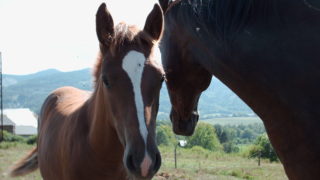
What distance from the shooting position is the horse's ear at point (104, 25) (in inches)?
109

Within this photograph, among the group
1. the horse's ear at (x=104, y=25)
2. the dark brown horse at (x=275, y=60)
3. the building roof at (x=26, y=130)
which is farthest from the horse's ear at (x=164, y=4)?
the building roof at (x=26, y=130)

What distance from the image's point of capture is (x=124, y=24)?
9.34ft

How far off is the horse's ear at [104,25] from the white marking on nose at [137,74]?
12.0 inches

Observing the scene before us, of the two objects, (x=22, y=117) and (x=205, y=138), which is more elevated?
(x=205, y=138)

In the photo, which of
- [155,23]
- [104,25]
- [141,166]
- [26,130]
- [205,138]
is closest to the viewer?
[141,166]

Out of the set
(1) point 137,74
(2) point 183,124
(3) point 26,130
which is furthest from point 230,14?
(3) point 26,130

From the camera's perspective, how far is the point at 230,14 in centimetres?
212

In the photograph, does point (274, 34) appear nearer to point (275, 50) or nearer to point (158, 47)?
point (275, 50)

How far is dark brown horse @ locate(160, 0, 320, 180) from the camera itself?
1.82m

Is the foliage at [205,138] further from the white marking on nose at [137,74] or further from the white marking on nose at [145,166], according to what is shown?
the white marking on nose at [145,166]

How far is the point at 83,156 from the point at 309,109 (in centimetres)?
203

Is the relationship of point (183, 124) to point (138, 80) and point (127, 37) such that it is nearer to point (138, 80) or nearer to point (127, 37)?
point (138, 80)

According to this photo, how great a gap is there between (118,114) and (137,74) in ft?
1.06

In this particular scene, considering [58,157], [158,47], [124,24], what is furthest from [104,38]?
[58,157]
